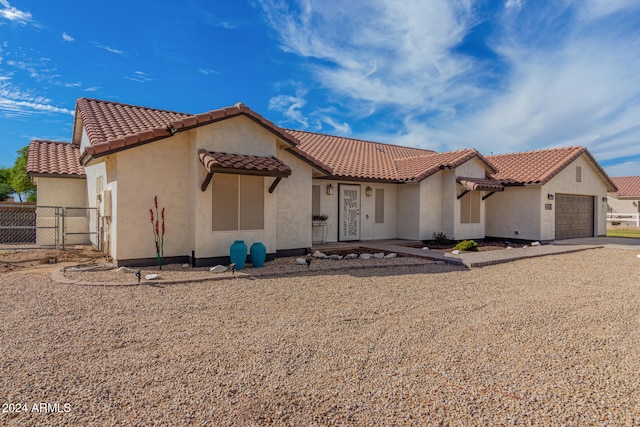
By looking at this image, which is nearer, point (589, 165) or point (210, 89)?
point (210, 89)

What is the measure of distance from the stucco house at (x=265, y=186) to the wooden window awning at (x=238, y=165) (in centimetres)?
4

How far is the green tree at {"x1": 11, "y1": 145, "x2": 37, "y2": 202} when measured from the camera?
113 feet

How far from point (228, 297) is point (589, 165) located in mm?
22197

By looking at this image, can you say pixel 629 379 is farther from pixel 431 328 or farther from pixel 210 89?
pixel 210 89

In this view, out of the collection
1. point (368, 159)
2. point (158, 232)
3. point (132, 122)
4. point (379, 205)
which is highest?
point (132, 122)

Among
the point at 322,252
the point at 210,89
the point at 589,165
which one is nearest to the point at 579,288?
the point at 322,252

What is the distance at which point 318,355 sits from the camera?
4336mm

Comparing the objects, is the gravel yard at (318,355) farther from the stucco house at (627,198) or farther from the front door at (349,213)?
the stucco house at (627,198)

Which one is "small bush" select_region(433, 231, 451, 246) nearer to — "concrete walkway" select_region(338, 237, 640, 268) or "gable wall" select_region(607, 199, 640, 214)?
"concrete walkway" select_region(338, 237, 640, 268)

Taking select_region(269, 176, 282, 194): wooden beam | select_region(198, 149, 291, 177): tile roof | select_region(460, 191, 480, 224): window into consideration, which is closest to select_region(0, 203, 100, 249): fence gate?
select_region(198, 149, 291, 177): tile roof

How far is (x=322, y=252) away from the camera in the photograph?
1309 centimetres

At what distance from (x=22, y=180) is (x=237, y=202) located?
35547mm

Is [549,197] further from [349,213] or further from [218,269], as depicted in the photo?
[218,269]

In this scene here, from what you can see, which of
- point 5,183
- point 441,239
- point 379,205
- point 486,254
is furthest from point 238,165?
point 5,183
